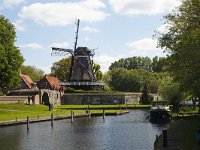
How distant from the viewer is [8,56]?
256ft

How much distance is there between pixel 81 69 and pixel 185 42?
282ft

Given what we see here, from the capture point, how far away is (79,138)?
147ft

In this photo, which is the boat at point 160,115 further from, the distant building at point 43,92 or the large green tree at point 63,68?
the large green tree at point 63,68

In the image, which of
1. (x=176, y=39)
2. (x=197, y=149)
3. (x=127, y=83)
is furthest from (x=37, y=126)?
(x=127, y=83)

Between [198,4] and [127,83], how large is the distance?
13597 cm

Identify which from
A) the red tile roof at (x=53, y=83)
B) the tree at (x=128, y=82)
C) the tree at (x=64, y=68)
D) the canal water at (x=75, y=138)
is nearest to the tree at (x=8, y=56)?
the canal water at (x=75, y=138)

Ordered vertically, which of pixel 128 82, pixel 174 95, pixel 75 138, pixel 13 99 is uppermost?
pixel 128 82

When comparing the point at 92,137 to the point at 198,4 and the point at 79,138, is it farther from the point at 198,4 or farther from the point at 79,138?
the point at 198,4

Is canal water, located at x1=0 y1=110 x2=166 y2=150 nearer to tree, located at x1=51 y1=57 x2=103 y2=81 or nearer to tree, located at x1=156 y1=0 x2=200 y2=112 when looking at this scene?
tree, located at x1=156 y1=0 x2=200 y2=112

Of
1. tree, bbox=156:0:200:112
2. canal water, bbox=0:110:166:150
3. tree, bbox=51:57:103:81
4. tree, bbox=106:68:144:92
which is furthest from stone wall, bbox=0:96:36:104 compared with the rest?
tree, bbox=106:68:144:92

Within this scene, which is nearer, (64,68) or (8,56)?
(8,56)

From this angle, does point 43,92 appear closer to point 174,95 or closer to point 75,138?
point 174,95

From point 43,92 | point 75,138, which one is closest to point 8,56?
point 43,92

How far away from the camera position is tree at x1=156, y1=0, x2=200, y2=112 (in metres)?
39.7
